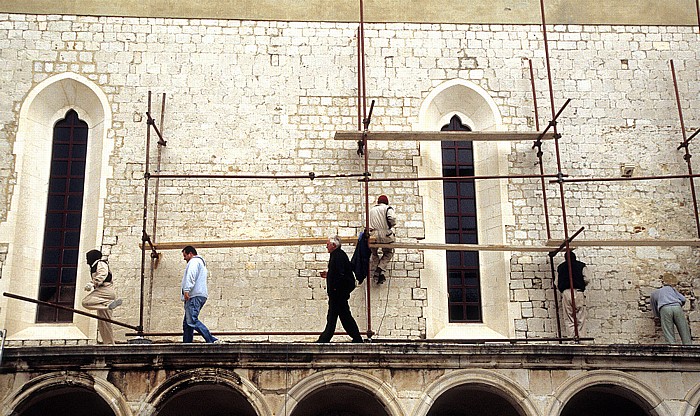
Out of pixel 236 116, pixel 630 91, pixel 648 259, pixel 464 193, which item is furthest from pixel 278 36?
pixel 648 259

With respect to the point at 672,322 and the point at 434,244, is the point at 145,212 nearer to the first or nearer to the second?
the point at 434,244

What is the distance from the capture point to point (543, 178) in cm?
1770

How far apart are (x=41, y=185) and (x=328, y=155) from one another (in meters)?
5.00

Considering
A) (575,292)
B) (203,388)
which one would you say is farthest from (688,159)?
(203,388)

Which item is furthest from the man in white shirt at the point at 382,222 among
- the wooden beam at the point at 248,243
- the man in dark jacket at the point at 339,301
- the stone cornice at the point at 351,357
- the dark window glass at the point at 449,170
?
the stone cornice at the point at 351,357

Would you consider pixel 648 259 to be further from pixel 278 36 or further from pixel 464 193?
pixel 278 36

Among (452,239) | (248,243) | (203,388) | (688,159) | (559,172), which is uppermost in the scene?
(688,159)

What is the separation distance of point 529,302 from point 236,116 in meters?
5.98

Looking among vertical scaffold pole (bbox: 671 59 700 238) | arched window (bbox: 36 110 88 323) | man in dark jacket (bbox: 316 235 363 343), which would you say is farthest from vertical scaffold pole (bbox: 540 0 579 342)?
arched window (bbox: 36 110 88 323)

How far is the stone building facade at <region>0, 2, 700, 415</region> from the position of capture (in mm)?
17219

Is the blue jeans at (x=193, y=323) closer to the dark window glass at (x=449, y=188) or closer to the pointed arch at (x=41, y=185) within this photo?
the pointed arch at (x=41, y=185)

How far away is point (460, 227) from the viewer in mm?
18203

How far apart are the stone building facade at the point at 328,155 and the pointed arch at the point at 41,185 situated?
0.03 metres

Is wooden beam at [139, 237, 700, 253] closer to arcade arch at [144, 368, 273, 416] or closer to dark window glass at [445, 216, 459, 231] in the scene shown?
dark window glass at [445, 216, 459, 231]
